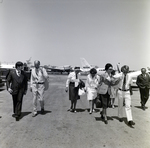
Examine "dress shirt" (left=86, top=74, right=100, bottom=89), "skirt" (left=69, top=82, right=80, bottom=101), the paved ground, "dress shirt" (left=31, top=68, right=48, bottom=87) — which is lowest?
the paved ground

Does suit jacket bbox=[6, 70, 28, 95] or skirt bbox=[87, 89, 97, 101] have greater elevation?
suit jacket bbox=[6, 70, 28, 95]

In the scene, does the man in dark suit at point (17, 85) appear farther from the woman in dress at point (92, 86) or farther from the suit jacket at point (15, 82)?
the woman in dress at point (92, 86)

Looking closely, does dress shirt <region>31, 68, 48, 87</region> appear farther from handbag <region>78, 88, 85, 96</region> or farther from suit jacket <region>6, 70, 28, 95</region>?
handbag <region>78, 88, 85, 96</region>

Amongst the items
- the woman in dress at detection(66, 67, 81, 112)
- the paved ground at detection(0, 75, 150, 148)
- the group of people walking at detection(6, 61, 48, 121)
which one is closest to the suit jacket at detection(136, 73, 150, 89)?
the paved ground at detection(0, 75, 150, 148)

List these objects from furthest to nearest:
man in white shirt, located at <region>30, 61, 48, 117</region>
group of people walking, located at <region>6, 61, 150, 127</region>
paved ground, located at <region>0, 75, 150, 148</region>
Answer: man in white shirt, located at <region>30, 61, 48, 117</region> → group of people walking, located at <region>6, 61, 150, 127</region> → paved ground, located at <region>0, 75, 150, 148</region>

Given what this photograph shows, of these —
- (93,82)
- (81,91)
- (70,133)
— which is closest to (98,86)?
(93,82)

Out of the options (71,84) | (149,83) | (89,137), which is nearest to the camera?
(89,137)

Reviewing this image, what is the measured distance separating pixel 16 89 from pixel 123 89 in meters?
3.72

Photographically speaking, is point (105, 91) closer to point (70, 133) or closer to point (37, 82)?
point (70, 133)

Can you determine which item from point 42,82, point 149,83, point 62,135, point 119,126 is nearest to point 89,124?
point 119,126

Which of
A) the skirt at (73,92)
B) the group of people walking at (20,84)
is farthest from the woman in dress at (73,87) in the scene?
the group of people walking at (20,84)

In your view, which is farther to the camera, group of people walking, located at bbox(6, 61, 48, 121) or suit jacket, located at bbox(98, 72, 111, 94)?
group of people walking, located at bbox(6, 61, 48, 121)

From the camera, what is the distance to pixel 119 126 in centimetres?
557

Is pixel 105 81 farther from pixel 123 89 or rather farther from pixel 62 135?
pixel 62 135
